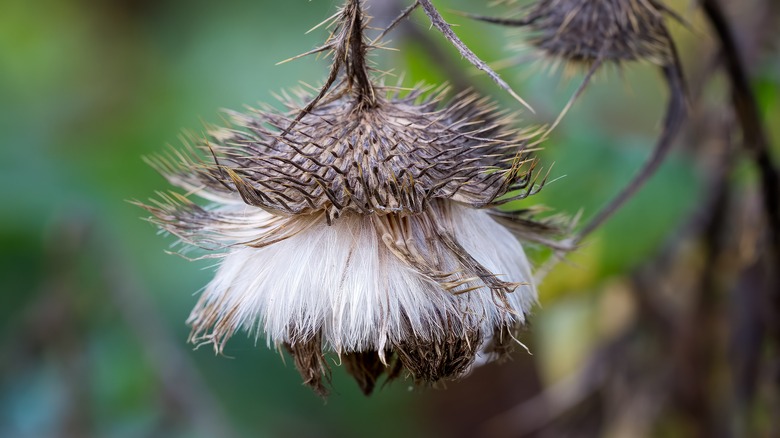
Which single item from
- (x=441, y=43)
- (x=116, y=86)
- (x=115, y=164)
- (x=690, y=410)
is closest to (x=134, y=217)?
(x=115, y=164)

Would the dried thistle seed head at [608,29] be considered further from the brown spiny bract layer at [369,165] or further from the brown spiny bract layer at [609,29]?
the brown spiny bract layer at [369,165]

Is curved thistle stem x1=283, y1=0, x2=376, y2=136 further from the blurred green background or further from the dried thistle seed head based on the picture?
the blurred green background

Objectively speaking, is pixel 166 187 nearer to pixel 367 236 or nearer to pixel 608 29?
Result: pixel 608 29

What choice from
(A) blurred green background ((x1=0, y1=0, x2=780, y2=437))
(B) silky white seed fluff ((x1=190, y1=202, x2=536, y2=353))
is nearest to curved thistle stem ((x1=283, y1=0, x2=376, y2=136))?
(B) silky white seed fluff ((x1=190, y1=202, x2=536, y2=353))

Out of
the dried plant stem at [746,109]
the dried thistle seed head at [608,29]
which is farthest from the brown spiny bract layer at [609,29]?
the dried plant stem at [746,109]

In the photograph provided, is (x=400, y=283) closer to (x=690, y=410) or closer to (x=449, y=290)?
(x=449, y=290)

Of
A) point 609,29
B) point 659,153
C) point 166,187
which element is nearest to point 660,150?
point 659,153
